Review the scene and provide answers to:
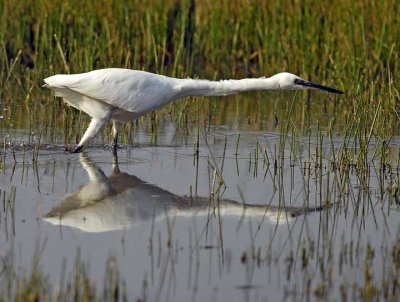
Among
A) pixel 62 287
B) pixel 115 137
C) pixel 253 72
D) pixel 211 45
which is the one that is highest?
pixel 211 45

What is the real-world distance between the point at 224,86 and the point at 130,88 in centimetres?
90

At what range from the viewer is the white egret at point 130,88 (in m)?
9.27

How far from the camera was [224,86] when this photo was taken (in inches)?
372

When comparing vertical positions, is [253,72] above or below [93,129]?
above

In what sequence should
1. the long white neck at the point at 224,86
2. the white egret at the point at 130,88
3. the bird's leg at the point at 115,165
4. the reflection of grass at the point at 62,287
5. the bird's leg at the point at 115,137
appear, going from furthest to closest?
the bird's leg at the point at 115,137
the long white neck at the point at 224,86
the white egret at the point at 130,88
the bird's leg at the point at 115,165
the reflection of grass at the point at 62,287

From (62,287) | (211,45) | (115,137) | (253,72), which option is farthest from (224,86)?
(211,45)

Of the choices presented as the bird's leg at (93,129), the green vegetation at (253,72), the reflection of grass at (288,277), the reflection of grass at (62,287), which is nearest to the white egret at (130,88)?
the bird's leg at (93,129)

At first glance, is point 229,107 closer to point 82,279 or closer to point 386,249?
point 386,249

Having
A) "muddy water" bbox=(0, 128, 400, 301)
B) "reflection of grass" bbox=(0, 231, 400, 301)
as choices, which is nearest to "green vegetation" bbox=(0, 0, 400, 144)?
"muddy water" bbox=(0, 128, 400, 301)

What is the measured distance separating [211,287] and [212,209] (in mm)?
1815

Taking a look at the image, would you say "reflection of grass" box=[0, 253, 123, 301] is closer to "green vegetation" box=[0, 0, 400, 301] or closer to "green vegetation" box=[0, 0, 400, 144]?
"green vegetation" box=[0, 0, 400, 301]

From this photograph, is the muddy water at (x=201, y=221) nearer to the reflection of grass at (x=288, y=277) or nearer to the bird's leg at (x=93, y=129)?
the reflection of grass at (x=288, y=277)

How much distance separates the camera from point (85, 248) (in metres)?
6.18

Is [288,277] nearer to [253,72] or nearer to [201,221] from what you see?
[201,221]
